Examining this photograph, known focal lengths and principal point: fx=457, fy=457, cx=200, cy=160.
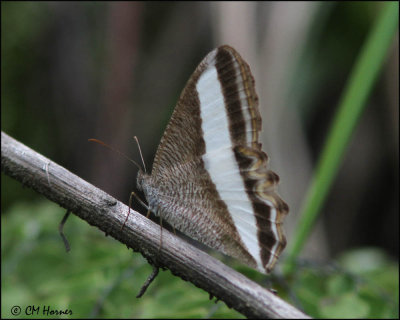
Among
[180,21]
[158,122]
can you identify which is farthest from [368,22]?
[158,122]

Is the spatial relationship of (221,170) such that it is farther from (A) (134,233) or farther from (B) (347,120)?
(B) (347,120)

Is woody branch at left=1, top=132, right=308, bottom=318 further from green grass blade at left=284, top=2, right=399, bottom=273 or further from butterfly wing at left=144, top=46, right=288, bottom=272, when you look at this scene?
green grass blade at left=284, top=2, right=399, bottom=273

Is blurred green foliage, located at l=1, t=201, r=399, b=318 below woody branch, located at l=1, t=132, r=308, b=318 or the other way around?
below

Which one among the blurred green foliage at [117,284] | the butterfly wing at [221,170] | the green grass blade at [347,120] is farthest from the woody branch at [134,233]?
the green grass blade at [347,120]

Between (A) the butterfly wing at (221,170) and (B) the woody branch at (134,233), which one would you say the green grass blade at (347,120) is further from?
(B) the woody branch at (134,233)

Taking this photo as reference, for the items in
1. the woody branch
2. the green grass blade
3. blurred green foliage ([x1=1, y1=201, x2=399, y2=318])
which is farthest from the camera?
the green grass blade

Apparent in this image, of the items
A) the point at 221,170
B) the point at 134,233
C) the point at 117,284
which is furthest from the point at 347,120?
the point at 134,233

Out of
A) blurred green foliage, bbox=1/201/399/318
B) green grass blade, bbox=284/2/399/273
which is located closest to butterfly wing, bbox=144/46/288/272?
blurred green foliage, bbox=1/201/399/318
